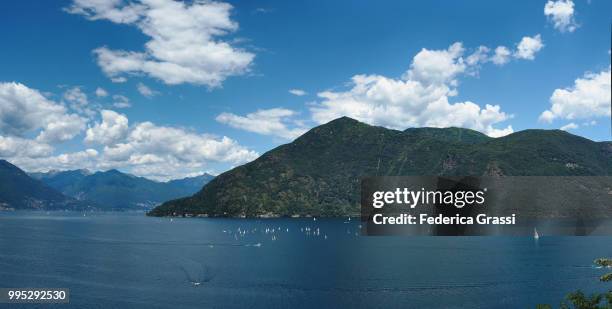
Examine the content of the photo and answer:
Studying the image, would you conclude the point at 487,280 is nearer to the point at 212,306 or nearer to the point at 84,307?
the point at 212,306

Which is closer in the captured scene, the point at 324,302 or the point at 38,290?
the point at 324,302

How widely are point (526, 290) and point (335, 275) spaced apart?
6813cm

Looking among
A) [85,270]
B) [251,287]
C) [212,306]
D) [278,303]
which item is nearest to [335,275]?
[251,287]

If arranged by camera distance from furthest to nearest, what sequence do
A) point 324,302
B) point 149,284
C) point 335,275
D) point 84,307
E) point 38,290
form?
1. point 335,275
2. point 149,284
3. point 38,290
4. point 324,302
5. point 84,307

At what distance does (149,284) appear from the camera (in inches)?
6604

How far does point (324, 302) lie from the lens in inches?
5655

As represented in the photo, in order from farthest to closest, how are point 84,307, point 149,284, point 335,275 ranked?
point 335,275
point 149,284
point 84,307

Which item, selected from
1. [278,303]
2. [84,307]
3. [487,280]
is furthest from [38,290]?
[487,280]

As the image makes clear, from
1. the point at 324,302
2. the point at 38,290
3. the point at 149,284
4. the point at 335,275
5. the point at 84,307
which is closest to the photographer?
the point at 84,307

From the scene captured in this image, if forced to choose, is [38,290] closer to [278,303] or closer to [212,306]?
[212,306]

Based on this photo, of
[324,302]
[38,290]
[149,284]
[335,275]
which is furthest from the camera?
[335,275]

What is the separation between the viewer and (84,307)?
13325cm

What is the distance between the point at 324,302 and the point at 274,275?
50.4 meters

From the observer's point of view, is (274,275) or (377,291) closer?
(377,291)
